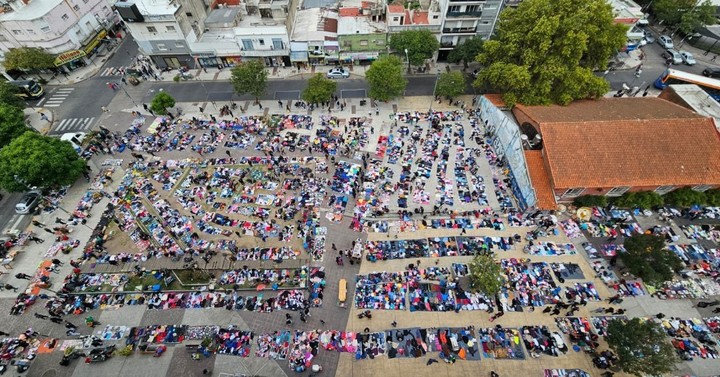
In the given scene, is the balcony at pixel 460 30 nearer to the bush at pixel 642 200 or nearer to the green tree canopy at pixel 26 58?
the bush at pixel 642 200

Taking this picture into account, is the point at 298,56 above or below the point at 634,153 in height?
below

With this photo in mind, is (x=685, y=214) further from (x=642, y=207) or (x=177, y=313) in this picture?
(x=177, y=313)

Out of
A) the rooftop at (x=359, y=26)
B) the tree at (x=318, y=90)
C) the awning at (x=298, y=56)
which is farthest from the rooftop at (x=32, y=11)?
the rooftop at (x=359, y=26)

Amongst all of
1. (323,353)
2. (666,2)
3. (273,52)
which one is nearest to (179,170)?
(273,52)

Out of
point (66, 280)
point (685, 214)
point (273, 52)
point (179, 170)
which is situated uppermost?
point (273, 52)

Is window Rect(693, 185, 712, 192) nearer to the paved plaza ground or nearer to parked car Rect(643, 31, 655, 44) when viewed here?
the paved plaza ground

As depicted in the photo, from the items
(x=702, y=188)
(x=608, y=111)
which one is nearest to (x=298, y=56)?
(x=608, y=111)

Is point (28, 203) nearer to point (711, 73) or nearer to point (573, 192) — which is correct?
point (573, 192)

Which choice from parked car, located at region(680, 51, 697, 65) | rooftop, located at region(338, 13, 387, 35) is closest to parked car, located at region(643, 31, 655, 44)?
parked car, located at region(680, 51, 697, 65)
